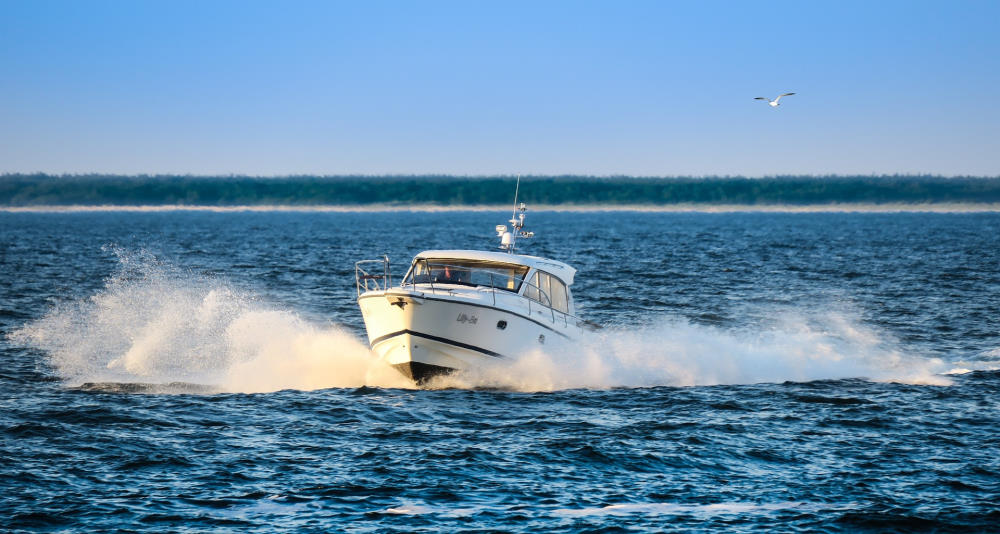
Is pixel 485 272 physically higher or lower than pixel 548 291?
higher

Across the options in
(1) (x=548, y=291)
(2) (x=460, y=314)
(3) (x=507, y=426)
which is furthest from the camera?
(1) (x=548, y=291)

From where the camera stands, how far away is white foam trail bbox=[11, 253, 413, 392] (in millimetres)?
21672

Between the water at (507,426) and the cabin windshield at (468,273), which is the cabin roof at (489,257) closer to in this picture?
the cabin windshield at (468,273)

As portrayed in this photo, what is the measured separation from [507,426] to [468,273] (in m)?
5.30

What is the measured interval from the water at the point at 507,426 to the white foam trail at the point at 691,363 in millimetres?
73

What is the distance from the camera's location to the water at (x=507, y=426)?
12984 mm

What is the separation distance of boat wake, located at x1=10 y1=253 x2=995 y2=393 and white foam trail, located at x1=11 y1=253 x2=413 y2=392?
0.03 metres

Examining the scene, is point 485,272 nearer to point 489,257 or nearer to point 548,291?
point 489,257

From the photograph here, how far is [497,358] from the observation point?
20.8m

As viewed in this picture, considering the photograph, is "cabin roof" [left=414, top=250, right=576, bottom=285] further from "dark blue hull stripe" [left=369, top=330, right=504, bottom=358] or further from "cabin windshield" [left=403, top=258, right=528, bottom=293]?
"dark blue hull stripe" [left=369, top=330, right=504, bottom=358]

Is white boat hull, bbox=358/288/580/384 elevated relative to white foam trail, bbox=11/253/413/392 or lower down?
elevated

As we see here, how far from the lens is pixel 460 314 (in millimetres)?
20250

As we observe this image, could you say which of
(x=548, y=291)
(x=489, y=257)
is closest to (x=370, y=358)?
(x=489, y=257)

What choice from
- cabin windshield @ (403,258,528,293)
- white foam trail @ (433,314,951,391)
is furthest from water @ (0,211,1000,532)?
cabin windshield @ (403,258,528,293)
